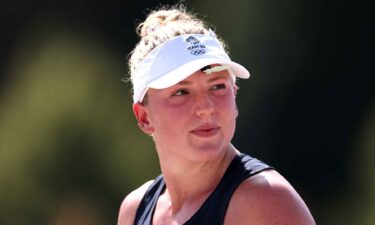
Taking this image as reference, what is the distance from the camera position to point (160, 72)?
7.07 feet

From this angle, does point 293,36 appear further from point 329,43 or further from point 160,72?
point 160,72

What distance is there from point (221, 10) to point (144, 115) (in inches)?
64.3

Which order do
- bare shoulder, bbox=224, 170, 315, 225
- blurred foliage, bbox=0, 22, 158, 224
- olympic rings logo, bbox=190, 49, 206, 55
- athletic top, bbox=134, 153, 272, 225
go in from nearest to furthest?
bare shoulder, bbox=224, 170, 315, 225 → athletic top, bbox=134, 153, 272, 225 → olympic rings logo, bbox=190, 49, 206, 55 → blurred foliage, bbox=0, 22, 158, 224

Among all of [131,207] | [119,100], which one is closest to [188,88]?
[131,207]

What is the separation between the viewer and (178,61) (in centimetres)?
214

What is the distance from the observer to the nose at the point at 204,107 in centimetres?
207

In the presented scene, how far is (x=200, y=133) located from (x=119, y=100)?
1.92m

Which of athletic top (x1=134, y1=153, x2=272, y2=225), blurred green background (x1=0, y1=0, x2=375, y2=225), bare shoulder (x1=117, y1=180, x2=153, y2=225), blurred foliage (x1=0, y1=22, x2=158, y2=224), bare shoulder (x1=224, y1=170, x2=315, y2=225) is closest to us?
bare shoulder (x1=224, y1=170, x2=315, y2=225)

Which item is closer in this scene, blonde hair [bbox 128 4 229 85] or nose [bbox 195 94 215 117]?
nose [bbox 195 94 215 117]

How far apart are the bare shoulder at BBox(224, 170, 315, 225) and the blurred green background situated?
1.66m

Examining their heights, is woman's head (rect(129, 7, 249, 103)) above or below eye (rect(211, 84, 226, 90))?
above

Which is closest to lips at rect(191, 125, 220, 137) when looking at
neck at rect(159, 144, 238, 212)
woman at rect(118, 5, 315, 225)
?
woman at rect(118, 5, 315, 225)

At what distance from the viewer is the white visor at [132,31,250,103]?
2.10 meters

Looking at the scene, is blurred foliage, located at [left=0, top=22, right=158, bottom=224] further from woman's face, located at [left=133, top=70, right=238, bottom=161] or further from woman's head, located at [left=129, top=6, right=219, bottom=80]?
woman's face, located at [left=133, top=70, right=238, bottom=161]
